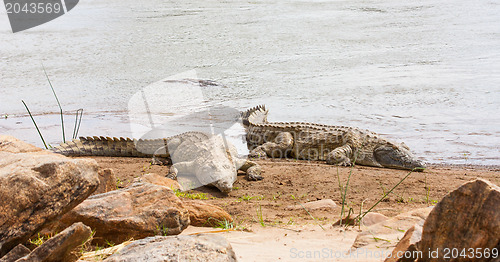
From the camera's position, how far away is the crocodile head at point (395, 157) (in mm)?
7422

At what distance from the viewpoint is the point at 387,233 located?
3.23 meters

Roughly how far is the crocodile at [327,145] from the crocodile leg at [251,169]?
1.21 meters

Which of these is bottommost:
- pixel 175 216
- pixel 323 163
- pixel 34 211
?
pixel 323 163

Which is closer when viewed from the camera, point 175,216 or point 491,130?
point 175,216

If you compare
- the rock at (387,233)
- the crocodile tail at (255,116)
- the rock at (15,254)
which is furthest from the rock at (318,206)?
the crocodile tail at (255,116)

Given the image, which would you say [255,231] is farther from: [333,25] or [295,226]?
[333,25]

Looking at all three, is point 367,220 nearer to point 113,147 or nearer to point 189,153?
point 189,153

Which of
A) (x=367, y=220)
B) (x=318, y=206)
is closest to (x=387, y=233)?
(x=367, y=220)

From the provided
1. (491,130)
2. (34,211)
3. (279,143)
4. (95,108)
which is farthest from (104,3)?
(34,211)

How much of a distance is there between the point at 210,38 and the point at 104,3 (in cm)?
842

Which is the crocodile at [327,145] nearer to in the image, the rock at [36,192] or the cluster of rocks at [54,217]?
the cluster of rocks at [54,217]

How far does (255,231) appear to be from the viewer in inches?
153

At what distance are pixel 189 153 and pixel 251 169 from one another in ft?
3.11

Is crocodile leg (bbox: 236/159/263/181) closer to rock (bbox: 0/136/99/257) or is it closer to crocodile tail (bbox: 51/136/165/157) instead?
crocodile tail (bbox: 51/136/165/157)
